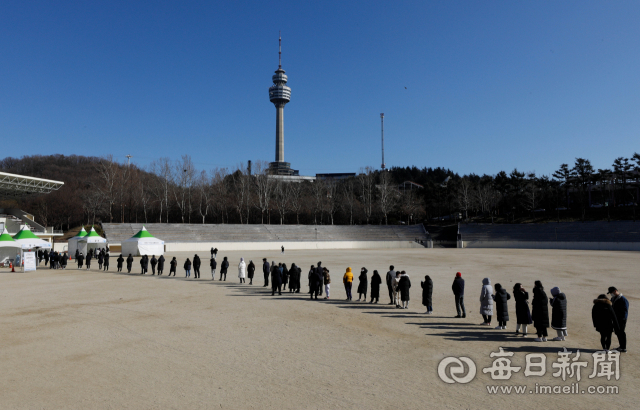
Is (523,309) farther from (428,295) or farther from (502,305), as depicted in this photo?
(428,295)

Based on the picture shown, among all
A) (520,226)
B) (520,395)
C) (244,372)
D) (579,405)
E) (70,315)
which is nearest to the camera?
(579,405)

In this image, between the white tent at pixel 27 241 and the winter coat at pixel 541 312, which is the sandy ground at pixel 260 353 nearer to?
the winter coat at pixel 541 312

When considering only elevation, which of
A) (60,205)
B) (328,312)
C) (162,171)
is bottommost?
(328,312)

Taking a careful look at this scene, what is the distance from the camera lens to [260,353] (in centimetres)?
884

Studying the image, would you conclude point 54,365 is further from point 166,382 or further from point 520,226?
point 520,226

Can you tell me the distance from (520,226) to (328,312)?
217 ft

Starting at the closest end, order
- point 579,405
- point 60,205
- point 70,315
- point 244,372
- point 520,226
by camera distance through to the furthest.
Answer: point 579,405
point 244,372
point 70,315
point 520,226
point 60,205

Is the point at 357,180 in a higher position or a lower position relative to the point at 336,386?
higher

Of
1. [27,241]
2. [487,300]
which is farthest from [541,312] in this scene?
[27,241]

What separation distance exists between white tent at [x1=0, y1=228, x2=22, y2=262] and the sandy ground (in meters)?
19.4

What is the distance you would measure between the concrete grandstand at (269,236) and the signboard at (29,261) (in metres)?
21.5

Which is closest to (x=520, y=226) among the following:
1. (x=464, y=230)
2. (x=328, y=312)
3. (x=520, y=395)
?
(x=464, y=230)

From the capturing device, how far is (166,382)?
7.16 meters

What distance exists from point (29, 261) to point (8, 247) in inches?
218
